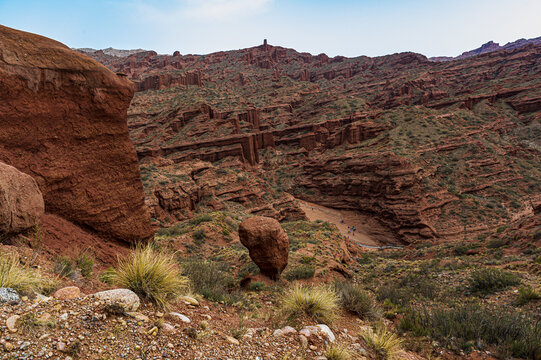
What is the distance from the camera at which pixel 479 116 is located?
5588 centimetres

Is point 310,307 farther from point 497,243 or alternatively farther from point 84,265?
point 497,243

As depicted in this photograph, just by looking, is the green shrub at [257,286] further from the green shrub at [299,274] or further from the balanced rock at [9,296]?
the balanced rock at [9,296]

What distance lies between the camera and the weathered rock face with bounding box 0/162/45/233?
3.56 meters

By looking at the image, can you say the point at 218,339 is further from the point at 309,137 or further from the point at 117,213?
the point at 309,137

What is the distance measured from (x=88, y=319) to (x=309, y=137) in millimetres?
58727

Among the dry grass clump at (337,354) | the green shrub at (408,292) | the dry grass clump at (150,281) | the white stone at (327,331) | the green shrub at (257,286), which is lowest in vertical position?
the green shrub at (408,292)

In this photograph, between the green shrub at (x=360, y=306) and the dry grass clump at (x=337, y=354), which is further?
the green shrub at (x=360, y=306)

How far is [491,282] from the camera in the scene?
26.9 ft

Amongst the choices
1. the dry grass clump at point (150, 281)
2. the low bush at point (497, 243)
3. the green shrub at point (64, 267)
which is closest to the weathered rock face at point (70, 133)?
the green shrub at point (64, 267)

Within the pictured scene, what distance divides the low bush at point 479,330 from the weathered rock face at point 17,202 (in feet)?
23.9

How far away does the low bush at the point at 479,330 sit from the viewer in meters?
4.30

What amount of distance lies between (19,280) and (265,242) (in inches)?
264

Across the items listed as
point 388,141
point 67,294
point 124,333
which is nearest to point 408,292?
point 124,333

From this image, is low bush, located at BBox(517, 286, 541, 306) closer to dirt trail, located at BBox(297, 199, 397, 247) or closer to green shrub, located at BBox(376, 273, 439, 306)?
green shrub, located at BBox(376, 273, 439, 306)
